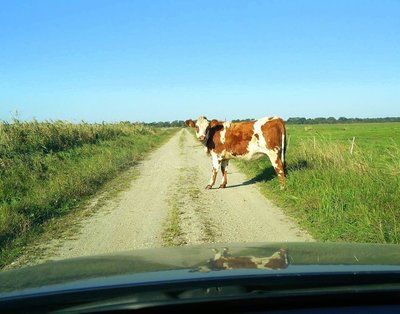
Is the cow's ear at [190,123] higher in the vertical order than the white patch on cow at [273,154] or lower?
higher

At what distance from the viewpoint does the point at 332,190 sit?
10.0 metres

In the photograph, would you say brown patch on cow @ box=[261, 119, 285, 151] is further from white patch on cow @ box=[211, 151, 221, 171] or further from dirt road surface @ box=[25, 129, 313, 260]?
white patch on cow @ box=[211, 151, 221, 171]

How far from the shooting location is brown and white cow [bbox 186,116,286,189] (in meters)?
13.2

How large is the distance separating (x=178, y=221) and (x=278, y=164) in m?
4.73

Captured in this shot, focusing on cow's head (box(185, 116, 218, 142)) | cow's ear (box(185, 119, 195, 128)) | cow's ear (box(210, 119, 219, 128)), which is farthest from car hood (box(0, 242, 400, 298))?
cow's ear (box(185, 119, 195, 128))

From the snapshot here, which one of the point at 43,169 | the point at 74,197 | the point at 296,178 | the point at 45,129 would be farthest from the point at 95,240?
the point at 45,129

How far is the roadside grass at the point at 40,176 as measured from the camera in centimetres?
862

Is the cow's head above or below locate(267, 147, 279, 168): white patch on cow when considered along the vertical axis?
above

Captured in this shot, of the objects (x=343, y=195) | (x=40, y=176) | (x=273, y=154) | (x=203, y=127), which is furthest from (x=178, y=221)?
(x=40, y=176)

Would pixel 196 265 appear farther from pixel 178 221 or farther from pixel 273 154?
pixel 273 154

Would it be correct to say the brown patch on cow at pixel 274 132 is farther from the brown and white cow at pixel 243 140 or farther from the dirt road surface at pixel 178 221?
the dirt road surface at pixel 178 221

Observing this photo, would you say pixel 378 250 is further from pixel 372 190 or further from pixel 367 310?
pixel 372 190

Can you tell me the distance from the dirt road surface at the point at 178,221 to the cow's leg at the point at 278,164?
0.66 m

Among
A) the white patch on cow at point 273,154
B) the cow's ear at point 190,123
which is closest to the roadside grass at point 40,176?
the cow's ear at point 190,123
